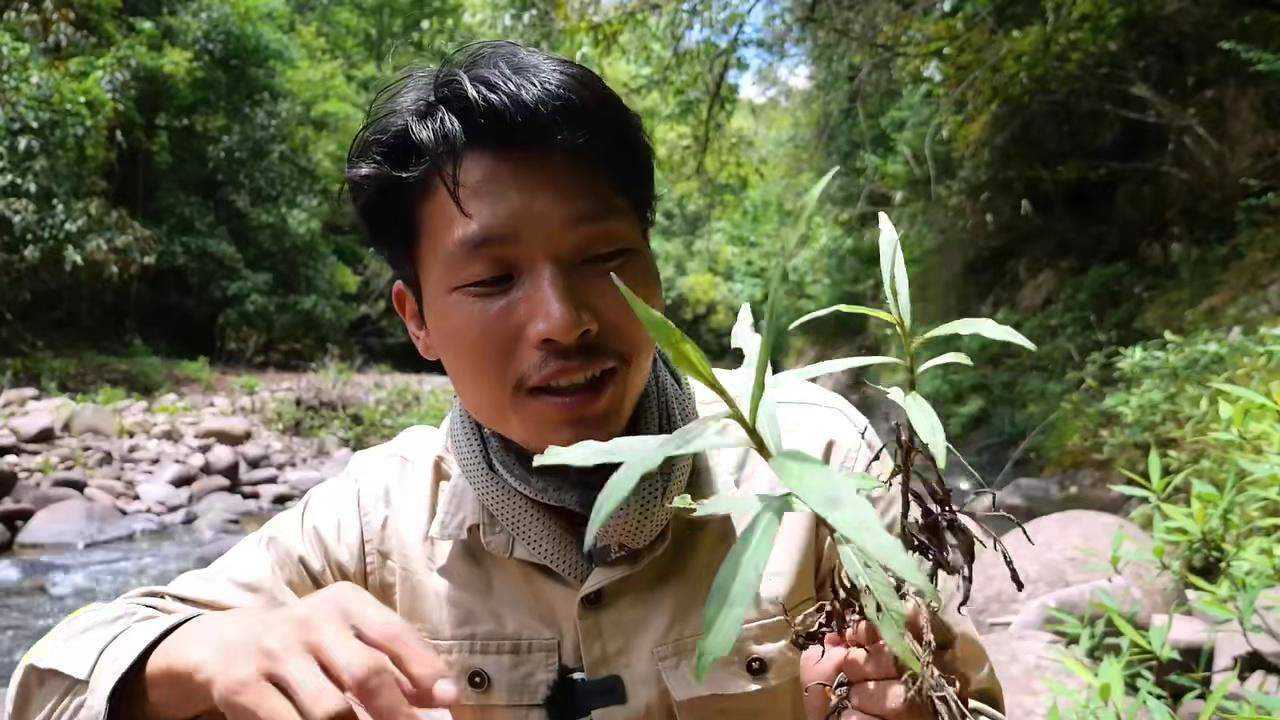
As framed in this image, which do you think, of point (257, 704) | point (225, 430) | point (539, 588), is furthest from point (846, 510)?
point (225, 430)

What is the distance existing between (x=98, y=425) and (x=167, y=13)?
5.58 metres

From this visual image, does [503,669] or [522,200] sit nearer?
[522,200]

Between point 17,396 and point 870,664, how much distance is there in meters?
8.92

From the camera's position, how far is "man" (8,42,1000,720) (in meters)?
0.79

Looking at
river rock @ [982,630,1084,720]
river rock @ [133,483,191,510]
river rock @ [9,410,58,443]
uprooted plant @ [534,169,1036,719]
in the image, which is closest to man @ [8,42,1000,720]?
uprooted plant @ [534,169,1036,719]

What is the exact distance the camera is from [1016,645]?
8.21ft

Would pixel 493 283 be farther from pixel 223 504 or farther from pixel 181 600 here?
pixel 223 504

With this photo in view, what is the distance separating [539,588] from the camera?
44.4 inches

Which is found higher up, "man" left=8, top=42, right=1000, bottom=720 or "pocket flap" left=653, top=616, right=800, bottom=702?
"man" left=8, top=42, right=1000, bottom=720

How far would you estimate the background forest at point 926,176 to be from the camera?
4.36 metres

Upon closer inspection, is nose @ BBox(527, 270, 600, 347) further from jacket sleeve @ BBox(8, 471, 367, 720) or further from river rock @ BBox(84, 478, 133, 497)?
river rock @ BBox(84, 478, 133, 497)

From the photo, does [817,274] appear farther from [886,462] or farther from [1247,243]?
[886,462]

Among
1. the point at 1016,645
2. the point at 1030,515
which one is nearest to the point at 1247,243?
the point at 1030,515

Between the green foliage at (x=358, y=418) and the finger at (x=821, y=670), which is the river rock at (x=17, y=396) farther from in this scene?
the finger at (x=821, y=670)
